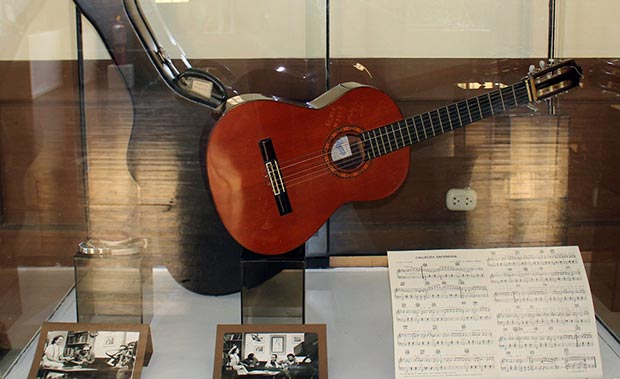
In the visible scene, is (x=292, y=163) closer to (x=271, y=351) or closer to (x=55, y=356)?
(x=271, y=351)

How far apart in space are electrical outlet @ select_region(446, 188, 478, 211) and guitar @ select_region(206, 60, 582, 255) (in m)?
0.30

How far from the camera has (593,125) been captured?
2.11m

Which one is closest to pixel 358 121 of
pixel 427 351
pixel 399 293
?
pixel 399 293

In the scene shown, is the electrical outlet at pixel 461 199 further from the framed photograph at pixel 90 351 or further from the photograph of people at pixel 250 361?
the framed photograph at pixel 90 351

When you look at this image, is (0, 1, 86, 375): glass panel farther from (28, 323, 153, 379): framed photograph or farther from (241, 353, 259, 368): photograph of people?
(241, 353, 259, 368): photograph of people

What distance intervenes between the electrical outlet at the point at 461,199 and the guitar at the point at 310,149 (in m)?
0.30

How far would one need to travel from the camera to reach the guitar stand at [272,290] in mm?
1858

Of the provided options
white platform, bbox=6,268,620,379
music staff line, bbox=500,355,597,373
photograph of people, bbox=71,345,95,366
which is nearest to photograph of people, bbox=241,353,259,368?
white platform, bbox=6,268,620,379

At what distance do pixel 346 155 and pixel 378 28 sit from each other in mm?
424

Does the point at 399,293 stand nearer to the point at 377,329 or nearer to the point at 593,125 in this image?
the point at 377,329

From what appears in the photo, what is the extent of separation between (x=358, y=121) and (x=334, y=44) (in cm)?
33

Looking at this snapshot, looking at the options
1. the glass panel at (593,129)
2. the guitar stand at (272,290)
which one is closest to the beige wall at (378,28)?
the glass panel at (593,129)

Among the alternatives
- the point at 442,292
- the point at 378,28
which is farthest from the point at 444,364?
the point at 378,28

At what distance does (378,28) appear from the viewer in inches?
84.2
